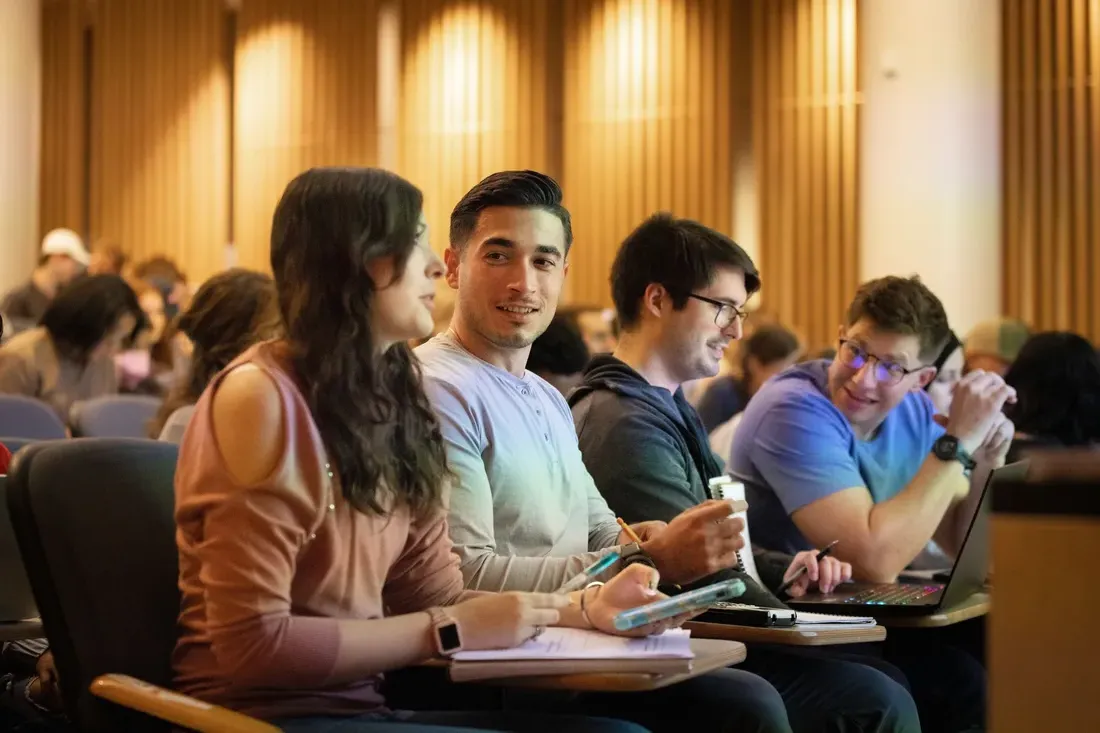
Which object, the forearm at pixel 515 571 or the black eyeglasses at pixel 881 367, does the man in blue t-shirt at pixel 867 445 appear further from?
the forearm at pixel 515 571

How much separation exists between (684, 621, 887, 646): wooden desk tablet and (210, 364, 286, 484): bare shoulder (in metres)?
0.92

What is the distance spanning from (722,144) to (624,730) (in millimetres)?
8092

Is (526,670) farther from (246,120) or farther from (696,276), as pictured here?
(246,120)

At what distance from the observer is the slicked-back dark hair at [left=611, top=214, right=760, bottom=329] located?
10.2 feet

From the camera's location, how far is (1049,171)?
890 centimetres

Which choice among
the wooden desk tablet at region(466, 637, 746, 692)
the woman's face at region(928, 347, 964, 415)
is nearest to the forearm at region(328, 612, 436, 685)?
the wooden desk tablet at region(466, 637, 746, 692)

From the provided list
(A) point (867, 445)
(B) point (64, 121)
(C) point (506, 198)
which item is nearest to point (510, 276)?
(C) point (506, 198)

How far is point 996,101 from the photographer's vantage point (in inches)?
350

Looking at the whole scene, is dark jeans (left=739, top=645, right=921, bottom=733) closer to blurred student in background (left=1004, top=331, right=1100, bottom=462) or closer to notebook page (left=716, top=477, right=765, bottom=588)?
notebook page (left=716, top=477, right=765, bottom=588)

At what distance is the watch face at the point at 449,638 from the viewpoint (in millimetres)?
1893

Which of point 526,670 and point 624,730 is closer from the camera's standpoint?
point 526,670

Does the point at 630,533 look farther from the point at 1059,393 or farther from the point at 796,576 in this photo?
the point at 1059,393

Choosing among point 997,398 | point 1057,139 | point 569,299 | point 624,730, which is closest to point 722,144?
point 569,299

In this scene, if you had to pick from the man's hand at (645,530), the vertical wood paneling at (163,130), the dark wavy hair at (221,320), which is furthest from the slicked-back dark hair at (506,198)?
the vertical wood paneling at (163,130)
